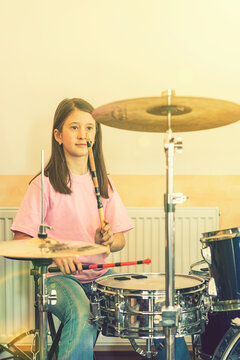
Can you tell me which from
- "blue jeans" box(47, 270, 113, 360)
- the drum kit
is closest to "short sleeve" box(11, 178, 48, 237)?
"blue jeans" box(47, 270, 113, 360)

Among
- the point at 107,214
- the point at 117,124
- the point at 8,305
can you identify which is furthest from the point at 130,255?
the point at 117,124

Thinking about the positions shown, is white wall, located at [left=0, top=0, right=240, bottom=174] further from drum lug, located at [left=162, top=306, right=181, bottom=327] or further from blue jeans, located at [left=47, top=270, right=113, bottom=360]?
drum lug, located at [left=162, top=306, right=181, bottom=327]

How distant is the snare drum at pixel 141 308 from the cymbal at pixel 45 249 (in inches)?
6.3

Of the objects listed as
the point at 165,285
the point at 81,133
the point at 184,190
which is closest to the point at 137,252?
the point at 184,190

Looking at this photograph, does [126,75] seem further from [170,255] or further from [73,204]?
[170,255]

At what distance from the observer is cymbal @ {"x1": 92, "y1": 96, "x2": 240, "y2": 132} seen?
4.12 ft

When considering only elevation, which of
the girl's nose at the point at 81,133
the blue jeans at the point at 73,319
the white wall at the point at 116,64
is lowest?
the blue jeans at the point at 73,319

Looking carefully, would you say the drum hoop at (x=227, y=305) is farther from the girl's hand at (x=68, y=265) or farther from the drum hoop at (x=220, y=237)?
the girl's hand at (x=68, y=265)

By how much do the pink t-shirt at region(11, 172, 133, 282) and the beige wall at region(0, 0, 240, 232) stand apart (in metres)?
0.40

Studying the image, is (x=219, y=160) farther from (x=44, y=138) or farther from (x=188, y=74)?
(x=44, y=138)

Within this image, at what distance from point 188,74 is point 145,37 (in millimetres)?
267

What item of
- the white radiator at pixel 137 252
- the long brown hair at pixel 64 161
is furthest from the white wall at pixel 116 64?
the long brown hair at pixel 64 161

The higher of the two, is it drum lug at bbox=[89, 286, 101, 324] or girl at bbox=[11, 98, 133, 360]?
girl at bbox=[11, 98, 133, 360]

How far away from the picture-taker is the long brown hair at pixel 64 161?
1.92 metres
